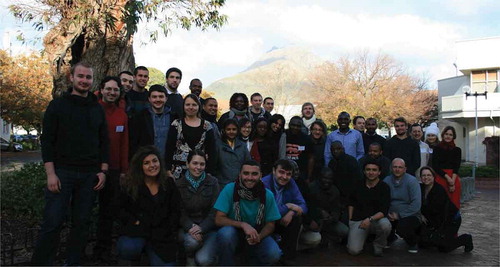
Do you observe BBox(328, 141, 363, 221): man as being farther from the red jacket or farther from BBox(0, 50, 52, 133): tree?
BBox(0, 50, 52, 133): tree

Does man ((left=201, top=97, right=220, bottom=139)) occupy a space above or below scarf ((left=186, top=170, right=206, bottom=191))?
above

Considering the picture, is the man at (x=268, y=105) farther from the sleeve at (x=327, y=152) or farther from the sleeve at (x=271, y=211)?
the sleeve at (x=271, y=211)

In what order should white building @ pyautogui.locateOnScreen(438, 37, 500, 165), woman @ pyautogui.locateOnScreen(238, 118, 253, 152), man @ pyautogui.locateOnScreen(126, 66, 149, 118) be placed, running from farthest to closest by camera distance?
1. white building @ pyautogui.locateOnScreen(438, 37, 500, 165)
2. woman @ pyautogui.locateOnScreen(238, 118, 253, 152)
3. man @ pyautogui.locateOnScreen(126, 66, 149, 118)

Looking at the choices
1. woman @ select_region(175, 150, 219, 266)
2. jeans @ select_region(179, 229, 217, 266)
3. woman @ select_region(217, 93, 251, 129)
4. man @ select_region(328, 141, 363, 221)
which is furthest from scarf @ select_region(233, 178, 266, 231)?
woman @ select_region(217, 93, 251, 129)

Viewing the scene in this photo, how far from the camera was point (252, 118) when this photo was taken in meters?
7.59

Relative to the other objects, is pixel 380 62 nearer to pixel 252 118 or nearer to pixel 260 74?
pixel 260 74

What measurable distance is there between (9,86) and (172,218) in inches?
1243

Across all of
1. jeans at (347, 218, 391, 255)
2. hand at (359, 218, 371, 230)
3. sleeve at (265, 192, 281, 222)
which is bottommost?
jeans at (347, 218, 391, 255)

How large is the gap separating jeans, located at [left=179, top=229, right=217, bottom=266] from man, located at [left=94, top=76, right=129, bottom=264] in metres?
0.90

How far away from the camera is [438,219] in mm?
6484

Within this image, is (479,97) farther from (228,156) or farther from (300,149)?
(228,156)

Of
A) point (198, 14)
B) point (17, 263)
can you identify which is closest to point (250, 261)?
point (17, 263)

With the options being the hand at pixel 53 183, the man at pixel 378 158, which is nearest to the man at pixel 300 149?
the man at pixel 378 158

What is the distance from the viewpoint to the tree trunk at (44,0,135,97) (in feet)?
26.3
